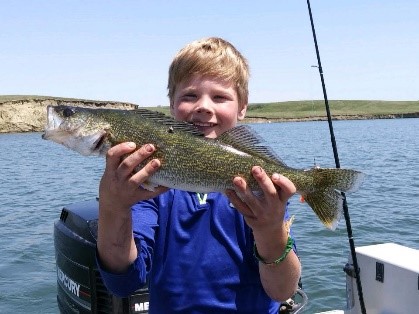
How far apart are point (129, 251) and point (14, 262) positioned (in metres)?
8.30

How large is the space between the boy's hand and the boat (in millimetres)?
1953

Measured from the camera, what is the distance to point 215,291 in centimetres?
259

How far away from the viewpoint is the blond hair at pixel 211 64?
285cm

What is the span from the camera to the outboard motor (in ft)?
14.1

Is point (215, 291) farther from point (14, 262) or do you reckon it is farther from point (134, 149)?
point (14, 262)

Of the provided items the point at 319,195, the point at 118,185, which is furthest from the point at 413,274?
the point at 118,185

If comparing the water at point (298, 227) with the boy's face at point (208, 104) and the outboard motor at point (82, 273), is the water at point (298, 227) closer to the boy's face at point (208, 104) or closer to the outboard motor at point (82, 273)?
the boy's face at point (208, 104)

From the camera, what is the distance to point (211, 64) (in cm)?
285

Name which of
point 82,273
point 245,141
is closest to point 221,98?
point 245,141

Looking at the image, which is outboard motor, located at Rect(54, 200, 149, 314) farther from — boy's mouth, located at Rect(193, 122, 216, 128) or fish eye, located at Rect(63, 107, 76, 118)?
boy's mouth, located at Rect(193, 122, 216, 128)

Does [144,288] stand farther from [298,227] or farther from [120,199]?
[298,227]

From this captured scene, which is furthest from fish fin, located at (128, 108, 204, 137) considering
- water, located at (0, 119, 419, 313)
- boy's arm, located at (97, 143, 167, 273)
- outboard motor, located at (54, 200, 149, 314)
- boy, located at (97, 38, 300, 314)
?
outboard motor, located at (54, 200, 149, 314)

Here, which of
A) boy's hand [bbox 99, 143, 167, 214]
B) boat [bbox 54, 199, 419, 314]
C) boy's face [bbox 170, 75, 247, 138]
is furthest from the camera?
boat [bbox 54, 199, 419, 314]

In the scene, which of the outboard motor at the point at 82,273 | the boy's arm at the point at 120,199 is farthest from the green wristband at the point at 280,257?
the outboard motor at the point at 82,273
